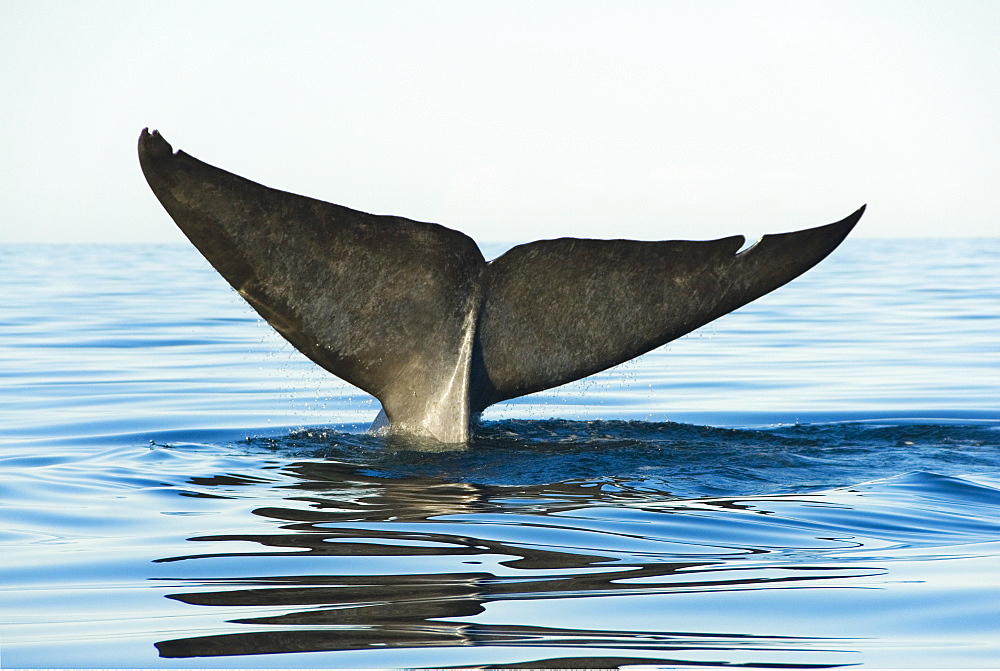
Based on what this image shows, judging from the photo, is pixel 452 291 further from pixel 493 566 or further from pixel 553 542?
pixel 493 566

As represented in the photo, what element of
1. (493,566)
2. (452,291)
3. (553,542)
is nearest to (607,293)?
(452,291)

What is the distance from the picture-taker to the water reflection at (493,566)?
3477mm

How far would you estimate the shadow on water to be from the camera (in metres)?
3.50

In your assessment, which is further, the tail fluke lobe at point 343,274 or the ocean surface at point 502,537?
the tail fluke lobe at point 343,274

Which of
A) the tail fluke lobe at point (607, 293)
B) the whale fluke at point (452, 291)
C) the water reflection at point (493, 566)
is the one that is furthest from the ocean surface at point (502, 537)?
the tail fluke lobe at point (607, 293)

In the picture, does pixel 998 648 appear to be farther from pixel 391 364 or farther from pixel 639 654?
pixel 391 364

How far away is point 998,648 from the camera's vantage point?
350cm

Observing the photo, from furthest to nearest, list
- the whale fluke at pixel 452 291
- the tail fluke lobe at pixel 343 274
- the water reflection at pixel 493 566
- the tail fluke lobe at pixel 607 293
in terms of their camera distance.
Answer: the tail fluke lobe at pixel 607 293 → the whale fluke at pixel 452 291 → the tail fluke lobe at pixel 343 274 → the water reflection at pixel 493 566

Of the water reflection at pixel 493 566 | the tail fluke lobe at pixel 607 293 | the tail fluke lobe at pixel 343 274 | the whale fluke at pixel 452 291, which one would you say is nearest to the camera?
the water reflection at pixel 493 566

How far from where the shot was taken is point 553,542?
4680 mm

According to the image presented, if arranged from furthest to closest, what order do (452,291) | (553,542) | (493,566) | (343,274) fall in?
(452,291), (343,274), (553,542), (493,566)

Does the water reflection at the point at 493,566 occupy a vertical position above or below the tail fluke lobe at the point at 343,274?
below

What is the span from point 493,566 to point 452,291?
69.3 inches

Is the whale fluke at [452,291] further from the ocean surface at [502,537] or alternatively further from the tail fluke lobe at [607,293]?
the ocean surface at [502,537]
